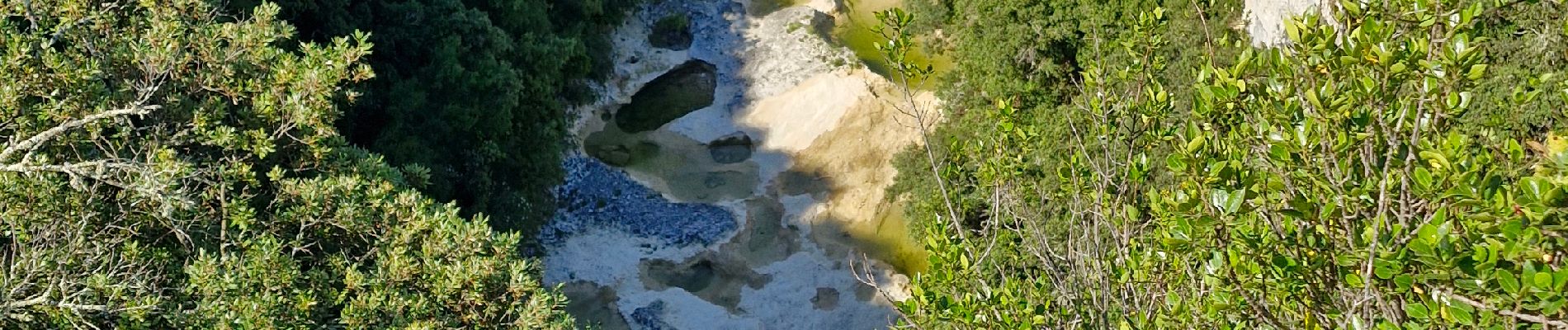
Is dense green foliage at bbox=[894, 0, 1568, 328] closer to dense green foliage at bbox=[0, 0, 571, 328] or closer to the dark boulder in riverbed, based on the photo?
dense green foliage at bbox=[0, 0, 571, 328]

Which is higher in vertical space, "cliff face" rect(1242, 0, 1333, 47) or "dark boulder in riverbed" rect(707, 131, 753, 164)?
"cliff face" rect(1242, 0, 1333, 47)

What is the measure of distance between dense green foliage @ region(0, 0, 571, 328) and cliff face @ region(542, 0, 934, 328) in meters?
12.4

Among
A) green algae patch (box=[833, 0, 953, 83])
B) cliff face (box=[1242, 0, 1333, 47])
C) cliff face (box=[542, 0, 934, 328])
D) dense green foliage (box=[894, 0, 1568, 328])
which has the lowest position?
cliff face (box=[542, 0, 934, 328])

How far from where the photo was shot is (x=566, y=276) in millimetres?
25078

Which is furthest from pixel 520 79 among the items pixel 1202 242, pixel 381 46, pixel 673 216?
pixel 1202 242

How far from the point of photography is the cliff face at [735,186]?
2503 cm

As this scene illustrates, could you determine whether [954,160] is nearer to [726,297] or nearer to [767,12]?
[726,297]

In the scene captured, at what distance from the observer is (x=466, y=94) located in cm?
2281

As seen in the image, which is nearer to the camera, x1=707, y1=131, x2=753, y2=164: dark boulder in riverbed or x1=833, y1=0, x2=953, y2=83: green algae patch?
x1=707, y1=131, x2=753, y2=164: dark boulder in riverbed

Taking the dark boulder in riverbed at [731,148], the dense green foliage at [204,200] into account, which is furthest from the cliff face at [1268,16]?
the dark boulder in riverbed at [731,148]

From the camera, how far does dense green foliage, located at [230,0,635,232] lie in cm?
2086

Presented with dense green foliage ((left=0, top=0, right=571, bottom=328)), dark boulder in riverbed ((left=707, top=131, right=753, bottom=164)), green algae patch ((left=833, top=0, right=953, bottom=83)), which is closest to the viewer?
dense green foliage ((left=0, top=0, right=571, bottom=328))

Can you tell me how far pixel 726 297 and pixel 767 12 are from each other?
958 centimetres

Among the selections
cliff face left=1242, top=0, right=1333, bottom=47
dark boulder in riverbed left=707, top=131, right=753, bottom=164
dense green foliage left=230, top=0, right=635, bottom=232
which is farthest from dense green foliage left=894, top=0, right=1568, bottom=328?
dark boulder in riverbed left=707, top=131, right=753, bottom=164
